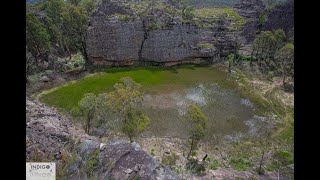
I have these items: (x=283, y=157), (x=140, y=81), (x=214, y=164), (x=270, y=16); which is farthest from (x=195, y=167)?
(x=270, y=16)

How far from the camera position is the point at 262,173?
65.3ft

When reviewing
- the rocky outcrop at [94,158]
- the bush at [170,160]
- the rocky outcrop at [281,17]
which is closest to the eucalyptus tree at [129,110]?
the bush at [170,160]

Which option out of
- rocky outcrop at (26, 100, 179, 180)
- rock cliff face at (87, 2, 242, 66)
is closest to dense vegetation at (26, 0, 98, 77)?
rock cliff face at (87, 2, 242, 66)

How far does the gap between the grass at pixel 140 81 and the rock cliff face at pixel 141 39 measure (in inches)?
70.1

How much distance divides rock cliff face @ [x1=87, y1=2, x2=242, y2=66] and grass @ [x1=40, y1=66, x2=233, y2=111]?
5.84 feet

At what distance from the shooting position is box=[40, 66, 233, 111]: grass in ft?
97.5

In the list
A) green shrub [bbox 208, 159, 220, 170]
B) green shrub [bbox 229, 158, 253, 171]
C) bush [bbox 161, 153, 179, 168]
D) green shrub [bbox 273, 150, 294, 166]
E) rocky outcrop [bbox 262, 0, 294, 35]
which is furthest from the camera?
rocky outcrop [bbox 262, 0, 294, 35]

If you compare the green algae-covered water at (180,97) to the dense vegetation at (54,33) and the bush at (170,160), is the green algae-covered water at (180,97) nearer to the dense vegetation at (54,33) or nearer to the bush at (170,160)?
the bush at (170,160)

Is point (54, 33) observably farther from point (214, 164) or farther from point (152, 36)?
point (214, 164)

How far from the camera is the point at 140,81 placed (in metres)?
33.9

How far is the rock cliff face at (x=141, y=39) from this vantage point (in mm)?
37938

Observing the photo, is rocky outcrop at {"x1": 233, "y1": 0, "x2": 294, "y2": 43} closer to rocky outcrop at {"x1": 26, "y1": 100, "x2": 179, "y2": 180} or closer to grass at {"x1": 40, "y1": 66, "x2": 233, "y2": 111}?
grass at {"x1": 40, "y1": 66, "x2": 233, "y2": 111}
